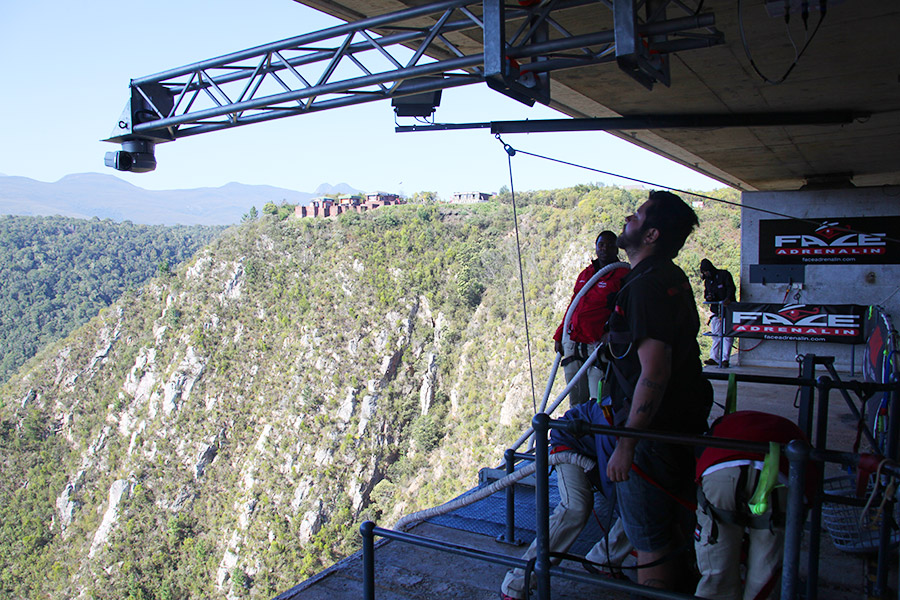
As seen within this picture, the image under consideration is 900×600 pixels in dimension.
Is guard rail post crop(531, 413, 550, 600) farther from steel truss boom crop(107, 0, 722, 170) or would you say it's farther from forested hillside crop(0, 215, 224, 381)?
forested hillside crop(0, 215, 224, 381)

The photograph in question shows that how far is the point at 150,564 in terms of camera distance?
4691 cm

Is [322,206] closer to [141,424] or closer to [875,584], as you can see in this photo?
[141,424]

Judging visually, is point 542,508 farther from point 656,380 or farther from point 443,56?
point 443,56

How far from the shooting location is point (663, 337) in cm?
185

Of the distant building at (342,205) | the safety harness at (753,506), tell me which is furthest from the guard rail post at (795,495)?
the distant building at (342,205)

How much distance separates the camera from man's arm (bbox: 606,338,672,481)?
6.07 feet

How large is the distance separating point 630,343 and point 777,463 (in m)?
0.53

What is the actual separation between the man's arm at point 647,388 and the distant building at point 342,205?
6648 cm

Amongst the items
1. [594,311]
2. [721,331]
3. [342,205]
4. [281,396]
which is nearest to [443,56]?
[594,311]

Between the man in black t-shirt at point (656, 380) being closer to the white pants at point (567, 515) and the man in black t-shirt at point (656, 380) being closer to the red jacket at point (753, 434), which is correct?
the red jacket at point (753, 434)

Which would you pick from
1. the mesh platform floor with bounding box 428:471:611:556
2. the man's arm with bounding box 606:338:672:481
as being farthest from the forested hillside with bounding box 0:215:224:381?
the man's arm with bounding box 606:338:672:481

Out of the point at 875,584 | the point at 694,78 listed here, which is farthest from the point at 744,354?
the point at 875,584

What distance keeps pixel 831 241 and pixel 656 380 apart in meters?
8.75

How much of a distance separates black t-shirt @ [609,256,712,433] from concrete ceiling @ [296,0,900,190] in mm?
2454
